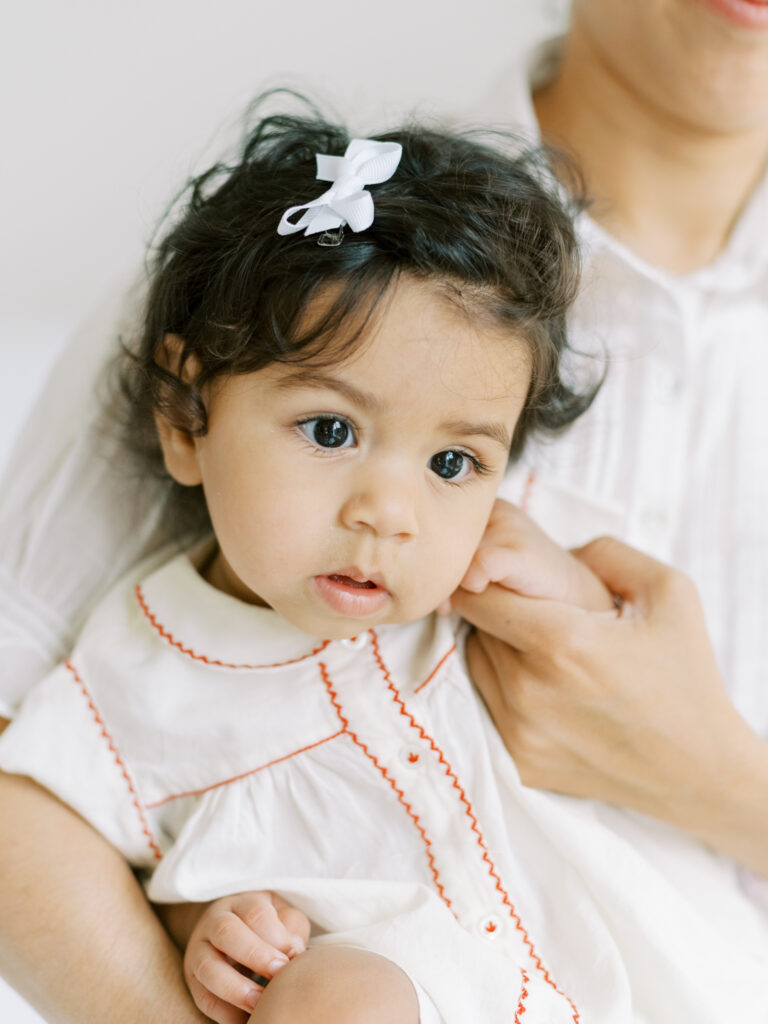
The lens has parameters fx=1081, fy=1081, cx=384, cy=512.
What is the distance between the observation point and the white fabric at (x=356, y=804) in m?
0.93

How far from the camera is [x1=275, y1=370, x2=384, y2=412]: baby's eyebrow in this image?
834 millimetres

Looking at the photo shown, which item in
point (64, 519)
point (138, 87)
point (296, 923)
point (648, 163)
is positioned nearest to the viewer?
point (296, 923)

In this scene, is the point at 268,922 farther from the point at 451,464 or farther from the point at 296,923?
the point at 451,464

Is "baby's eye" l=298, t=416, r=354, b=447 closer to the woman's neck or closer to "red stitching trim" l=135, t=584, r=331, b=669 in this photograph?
"red stitching trim" l=135, t=584, r=331, b=669

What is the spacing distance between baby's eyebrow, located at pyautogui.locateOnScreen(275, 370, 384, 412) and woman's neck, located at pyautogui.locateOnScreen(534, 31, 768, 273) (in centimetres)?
61

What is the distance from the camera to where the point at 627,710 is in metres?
0.99

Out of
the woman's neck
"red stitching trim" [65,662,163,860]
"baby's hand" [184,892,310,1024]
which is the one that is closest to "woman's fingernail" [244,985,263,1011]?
"baby's hand" [184,892,310,1024]

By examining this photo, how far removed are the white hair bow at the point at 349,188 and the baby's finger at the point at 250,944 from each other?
567 mm

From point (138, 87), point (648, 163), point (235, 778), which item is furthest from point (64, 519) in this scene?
point (138, 87)

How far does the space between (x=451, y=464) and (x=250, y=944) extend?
1.39 feet

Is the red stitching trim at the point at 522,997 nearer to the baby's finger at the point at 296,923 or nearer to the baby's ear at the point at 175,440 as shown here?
the baby's finger at the point at 296,923

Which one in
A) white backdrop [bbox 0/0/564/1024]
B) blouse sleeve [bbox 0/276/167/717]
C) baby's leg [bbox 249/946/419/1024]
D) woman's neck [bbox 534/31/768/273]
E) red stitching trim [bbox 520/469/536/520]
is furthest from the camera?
white backdrop [bbox 0/0/564/1024]

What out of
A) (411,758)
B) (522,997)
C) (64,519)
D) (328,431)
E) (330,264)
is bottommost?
(522,997)

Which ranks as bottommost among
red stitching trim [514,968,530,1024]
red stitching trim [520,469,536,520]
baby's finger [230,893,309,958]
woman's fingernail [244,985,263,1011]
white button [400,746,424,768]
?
red stitching trim [514,968,530,1024]
